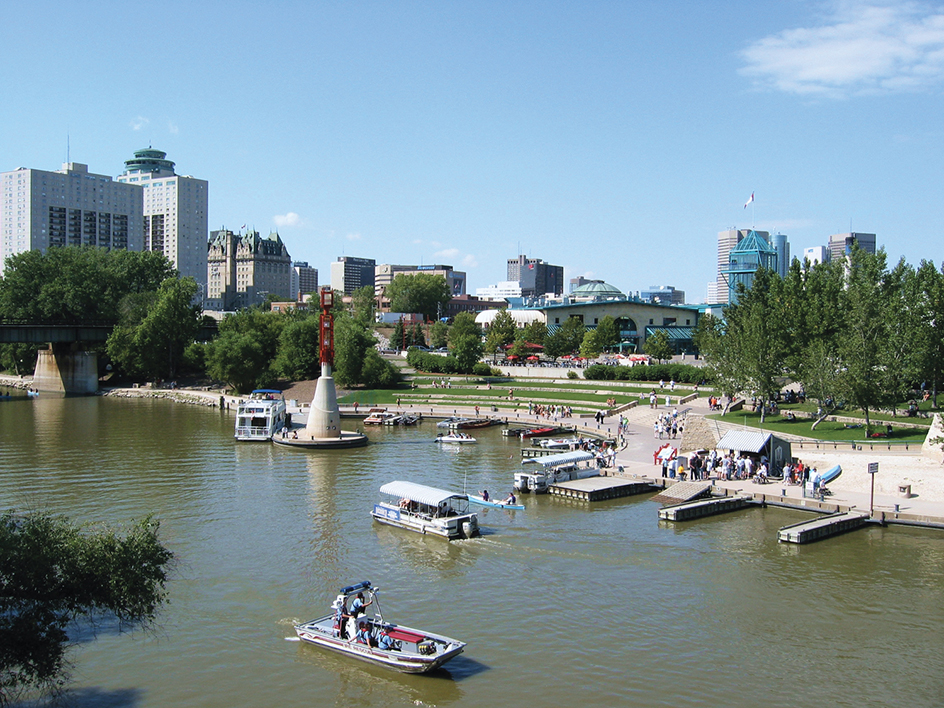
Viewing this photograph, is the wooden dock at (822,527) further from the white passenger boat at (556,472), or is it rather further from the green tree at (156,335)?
the green tree at (156,335)

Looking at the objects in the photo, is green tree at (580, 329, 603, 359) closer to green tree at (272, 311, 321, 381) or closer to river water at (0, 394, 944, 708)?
green tree at (272, 311, 321, 381)

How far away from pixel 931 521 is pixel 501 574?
74.9ft

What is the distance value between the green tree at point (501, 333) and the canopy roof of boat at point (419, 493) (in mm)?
97960

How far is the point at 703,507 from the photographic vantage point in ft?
144

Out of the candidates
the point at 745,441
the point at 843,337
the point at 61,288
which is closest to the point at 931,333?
the point at 843,337

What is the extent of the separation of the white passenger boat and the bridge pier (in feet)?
284

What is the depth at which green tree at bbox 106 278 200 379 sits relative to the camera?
4491 inches

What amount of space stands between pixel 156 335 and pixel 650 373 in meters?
69.2

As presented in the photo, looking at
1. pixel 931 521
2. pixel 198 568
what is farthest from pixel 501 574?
pixel 931 521

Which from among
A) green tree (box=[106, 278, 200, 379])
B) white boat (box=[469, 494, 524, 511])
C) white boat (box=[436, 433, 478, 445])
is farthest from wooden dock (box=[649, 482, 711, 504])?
green tree (box=[106, 278, 200, 379])

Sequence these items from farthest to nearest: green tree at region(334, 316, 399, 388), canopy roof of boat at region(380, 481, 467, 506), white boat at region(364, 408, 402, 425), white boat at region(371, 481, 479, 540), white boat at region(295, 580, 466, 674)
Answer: green tree at region(334, 316, 399, 388), white boat at region(364, 408, 402, 425), canopy roof of boat at region(380, 481, 467, 506), white boat at region(371, 481, 479, 540), white boat at region(295, 580, 466, 674)

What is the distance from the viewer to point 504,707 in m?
23.1

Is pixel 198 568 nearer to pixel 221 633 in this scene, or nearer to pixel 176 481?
pixel 221 633

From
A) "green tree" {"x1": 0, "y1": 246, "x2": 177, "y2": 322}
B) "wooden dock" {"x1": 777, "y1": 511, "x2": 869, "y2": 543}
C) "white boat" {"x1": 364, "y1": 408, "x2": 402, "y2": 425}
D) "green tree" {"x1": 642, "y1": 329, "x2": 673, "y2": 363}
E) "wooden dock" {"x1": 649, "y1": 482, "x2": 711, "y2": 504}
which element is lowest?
"wooden dock" {"x1": 777, "y1": 511, "x2": 869, "y2": 543}
